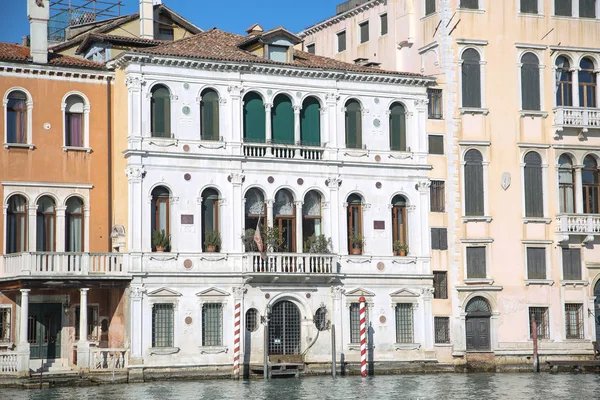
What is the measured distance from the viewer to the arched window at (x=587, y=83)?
48.0 metres

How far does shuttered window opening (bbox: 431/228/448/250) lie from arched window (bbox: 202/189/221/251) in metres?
8.17

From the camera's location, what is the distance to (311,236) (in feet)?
145

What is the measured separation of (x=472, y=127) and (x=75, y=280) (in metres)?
15.7

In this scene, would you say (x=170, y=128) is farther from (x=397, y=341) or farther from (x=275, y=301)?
(x=397, y=341)

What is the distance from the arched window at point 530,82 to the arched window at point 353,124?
6.39 metres

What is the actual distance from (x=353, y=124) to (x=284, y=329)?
7.71 metres

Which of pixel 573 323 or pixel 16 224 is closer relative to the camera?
pixel 16 224

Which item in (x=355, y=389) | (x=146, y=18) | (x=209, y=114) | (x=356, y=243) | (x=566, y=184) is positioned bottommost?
(x=355, y=389)

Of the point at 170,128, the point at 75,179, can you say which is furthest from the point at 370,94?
the point at 75,179

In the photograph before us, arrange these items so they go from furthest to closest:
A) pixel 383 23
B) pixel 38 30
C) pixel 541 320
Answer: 1. pixel 383 23
2. pixel 541 320
3. pixel 38 30

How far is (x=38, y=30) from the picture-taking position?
41.2m

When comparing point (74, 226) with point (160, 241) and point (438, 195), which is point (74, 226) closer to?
point (160, 241)

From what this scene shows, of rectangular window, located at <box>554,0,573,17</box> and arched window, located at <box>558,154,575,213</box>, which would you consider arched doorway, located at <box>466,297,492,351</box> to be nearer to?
arched window, located at <box>558,154,575,213</box>

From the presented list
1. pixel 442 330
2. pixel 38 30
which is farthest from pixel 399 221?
pixel 38 30
